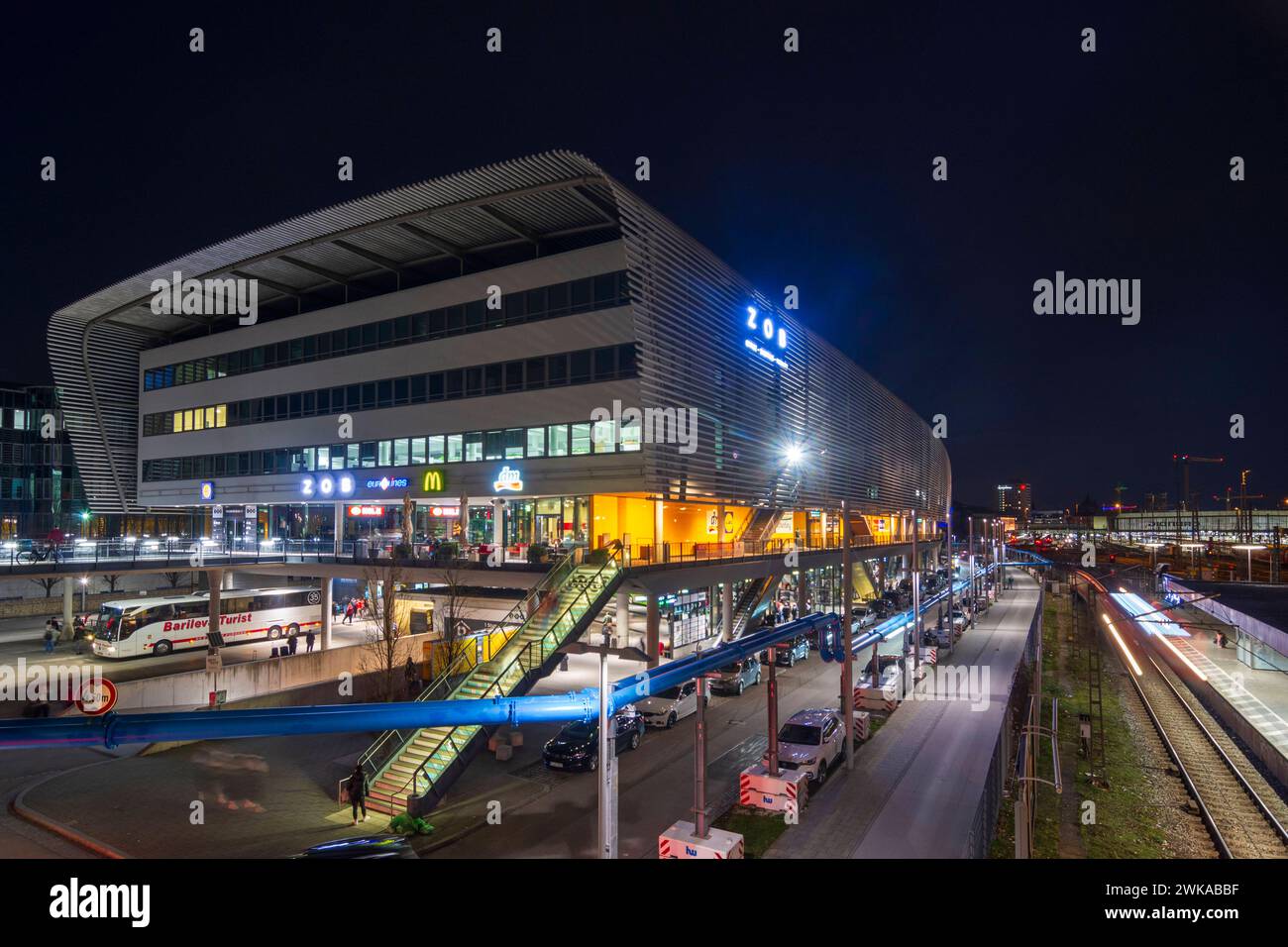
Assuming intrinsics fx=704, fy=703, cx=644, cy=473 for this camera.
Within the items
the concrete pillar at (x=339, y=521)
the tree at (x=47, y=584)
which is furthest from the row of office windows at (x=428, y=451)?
the tree at (x=47, y=584)

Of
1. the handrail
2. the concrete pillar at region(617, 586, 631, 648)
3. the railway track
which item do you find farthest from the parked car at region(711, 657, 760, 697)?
the railway track

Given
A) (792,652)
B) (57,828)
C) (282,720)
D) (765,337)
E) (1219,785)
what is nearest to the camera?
(282,720)

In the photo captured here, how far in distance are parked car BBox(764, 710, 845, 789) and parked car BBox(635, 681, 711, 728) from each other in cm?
508

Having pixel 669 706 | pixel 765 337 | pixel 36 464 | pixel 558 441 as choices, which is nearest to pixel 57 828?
pixel 669 706

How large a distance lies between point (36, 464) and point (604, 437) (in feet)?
244

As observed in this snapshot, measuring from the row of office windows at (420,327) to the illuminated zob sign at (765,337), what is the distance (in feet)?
37.7

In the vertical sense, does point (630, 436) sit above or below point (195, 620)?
above

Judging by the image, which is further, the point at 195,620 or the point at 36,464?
the point at 36,464

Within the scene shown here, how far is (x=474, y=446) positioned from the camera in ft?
120

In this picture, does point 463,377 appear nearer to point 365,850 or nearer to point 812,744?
point 812,744

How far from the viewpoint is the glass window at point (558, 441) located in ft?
111

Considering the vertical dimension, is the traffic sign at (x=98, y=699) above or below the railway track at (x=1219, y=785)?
above

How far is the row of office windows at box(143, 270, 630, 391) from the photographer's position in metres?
33.6

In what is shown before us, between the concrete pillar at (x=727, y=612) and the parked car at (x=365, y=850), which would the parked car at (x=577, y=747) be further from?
the concrete pillar at (x=727, y=612)
